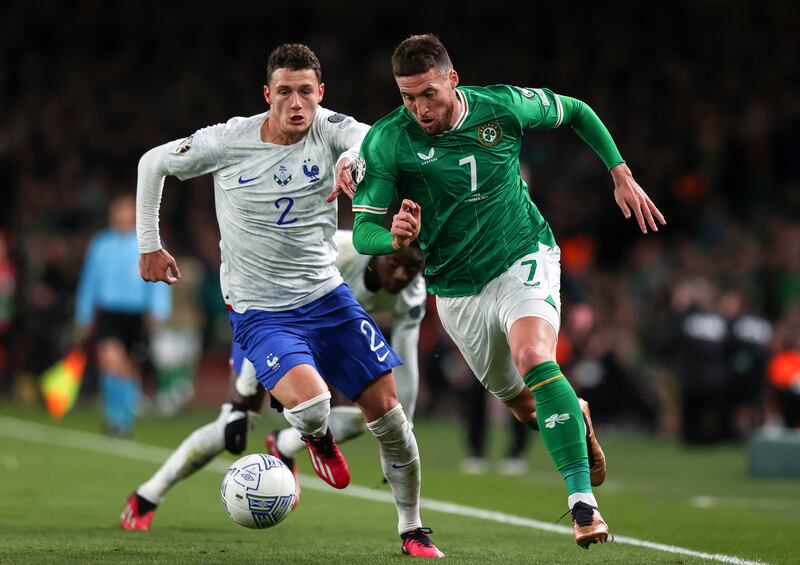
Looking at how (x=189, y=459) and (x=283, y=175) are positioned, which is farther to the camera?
(x=189, y=459)

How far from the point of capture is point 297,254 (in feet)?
23.7

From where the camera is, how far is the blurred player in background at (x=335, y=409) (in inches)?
320

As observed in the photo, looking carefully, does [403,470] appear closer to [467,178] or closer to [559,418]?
[559,418]

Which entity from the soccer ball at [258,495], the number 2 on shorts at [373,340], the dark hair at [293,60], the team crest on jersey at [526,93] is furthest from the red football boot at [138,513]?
the team crest on jersey at [526,93]

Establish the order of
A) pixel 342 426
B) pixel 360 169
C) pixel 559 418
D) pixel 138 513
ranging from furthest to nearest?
pixel 342 426 < pixel 138 513 < pixel 360 169 < pixel 559 418

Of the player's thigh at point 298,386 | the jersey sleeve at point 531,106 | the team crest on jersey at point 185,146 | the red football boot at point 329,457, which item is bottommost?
the red football boot at point 329,457

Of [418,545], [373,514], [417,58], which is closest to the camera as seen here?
[417,58]

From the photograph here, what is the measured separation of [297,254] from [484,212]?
1.02 m

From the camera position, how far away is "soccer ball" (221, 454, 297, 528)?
686cm

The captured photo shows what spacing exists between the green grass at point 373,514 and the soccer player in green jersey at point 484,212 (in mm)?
921

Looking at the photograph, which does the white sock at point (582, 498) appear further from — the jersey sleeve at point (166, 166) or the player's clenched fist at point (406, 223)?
the jersey sleeve at point (166, 166)

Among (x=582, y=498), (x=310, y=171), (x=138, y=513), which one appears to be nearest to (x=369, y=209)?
(x=310, y=171)

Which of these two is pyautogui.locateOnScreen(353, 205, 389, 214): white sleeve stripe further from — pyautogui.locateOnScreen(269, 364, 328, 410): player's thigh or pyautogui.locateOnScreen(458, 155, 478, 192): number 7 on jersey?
pyautogui.locateOnScreen(269, 364, 328, 410): player's thigh

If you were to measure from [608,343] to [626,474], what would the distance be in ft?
17.2
